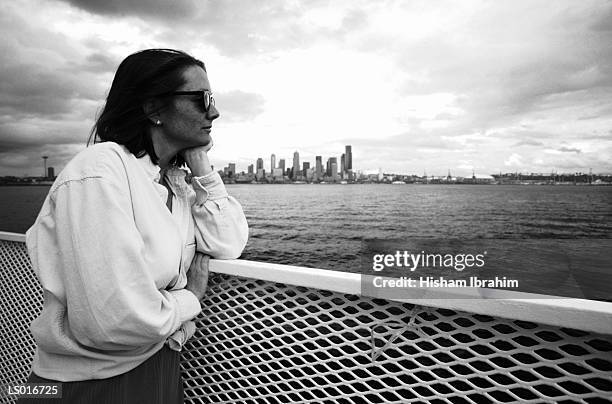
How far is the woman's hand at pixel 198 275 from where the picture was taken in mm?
1515

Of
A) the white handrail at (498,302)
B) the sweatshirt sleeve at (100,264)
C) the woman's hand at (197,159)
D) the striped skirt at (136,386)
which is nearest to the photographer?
the white handrail at (498,302)

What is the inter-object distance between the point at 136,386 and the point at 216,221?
0.70m

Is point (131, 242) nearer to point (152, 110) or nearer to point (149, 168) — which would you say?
point (149, 168)

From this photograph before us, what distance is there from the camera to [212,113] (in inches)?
59.4

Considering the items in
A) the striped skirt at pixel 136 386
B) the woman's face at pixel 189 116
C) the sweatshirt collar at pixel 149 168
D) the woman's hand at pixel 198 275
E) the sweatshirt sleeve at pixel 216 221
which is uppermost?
the woman's face at pixel 189 116

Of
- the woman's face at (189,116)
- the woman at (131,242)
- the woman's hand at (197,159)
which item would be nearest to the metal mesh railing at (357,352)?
the woman at (131,242)

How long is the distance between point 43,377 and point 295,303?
87 centimetres

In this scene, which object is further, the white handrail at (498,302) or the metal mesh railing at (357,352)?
the metal mesh railing at (357,352)

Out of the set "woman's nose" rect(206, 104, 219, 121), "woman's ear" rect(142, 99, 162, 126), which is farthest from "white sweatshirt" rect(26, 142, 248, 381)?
"woman's nose" rect(206, 104, 219, 121)

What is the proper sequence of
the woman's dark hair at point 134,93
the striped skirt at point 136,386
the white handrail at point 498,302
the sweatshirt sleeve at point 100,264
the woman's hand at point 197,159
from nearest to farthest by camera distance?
the white handrail at point 498,302
the sweatshirt sleeve at point 100,264
the striped skirt at point 136,386
the woman's dark hair at point 134,93
the woman's hand at point 197,159

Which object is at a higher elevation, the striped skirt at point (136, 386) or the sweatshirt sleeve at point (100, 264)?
the sweatshirt sleeve at point (100, 264)

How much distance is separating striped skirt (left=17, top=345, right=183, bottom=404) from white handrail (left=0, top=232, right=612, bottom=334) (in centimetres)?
54

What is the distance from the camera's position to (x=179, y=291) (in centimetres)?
138

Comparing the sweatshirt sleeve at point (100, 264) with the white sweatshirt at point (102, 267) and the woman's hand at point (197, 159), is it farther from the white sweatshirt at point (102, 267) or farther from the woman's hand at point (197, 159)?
the woman's hand at point (197, 159)
